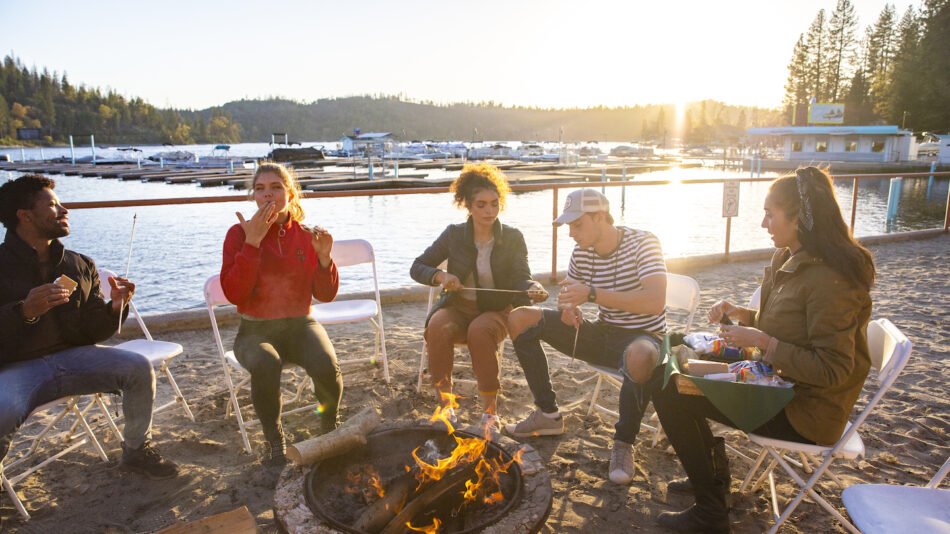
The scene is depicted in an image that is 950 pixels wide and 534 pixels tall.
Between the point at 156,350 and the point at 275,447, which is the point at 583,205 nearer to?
the point at 275,447

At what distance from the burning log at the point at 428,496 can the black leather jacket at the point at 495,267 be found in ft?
4.45

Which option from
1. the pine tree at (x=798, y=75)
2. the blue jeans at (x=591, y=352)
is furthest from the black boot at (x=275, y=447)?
the pine tree at (x=798, y=75)

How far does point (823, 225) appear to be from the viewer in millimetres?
2055

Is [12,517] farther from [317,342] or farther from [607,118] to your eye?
[607,118]

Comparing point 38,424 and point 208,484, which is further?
point 38,424

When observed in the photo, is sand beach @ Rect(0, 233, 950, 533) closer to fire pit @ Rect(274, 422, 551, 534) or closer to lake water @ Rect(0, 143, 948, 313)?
fire pit @ Rect(274, 422, 551, 534)

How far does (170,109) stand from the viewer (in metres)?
140

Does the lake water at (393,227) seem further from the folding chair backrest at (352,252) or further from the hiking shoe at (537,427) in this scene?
the hiking shoe at (537,427)

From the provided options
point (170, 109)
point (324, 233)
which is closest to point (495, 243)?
point (324, 233)

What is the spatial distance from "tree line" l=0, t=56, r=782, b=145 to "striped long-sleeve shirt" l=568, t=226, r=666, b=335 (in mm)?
93423

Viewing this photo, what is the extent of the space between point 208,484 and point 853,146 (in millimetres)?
50710

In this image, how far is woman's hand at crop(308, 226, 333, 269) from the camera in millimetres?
3143

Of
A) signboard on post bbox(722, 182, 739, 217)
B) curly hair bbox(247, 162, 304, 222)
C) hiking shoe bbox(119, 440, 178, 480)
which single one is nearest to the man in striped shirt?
curly hair bbox(247, 162, 304, 222)

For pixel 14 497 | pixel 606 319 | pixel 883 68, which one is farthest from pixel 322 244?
pixel 883 68
